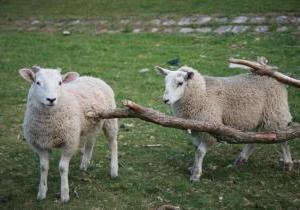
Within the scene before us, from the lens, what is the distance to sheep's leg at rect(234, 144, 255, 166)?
845 centimetres

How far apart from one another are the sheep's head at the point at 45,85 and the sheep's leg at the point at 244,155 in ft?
10.6

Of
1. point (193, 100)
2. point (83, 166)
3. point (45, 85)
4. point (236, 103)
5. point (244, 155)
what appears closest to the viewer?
point (45, 85)

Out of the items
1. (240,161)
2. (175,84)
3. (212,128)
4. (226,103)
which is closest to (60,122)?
(175,84)

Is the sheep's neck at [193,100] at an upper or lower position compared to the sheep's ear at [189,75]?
lower

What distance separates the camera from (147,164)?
8500mm

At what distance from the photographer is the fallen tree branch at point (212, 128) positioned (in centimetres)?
627

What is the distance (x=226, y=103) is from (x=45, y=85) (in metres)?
2.90

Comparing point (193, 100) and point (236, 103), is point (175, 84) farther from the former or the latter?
point (236, 103)

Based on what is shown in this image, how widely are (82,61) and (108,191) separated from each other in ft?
28.9

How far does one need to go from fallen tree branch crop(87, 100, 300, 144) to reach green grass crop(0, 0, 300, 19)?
14.3m

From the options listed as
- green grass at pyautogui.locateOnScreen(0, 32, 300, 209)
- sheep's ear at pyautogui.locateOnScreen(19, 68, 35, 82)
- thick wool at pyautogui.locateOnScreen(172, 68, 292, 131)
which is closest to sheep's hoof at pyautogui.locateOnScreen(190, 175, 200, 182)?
green grass at pyautogui.locateOnScreen(0, 32, 300, 209)

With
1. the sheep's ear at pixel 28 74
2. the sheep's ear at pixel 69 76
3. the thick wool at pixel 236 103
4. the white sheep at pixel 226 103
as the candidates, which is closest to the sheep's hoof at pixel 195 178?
the white sheep at pixel 226 103

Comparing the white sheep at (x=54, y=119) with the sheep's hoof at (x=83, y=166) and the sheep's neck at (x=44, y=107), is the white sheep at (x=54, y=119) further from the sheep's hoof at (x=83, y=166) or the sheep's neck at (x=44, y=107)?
the sheep's hoof at (x=83, y=166)

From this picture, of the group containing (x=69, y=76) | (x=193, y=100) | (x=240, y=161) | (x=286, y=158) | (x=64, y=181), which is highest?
(x=69, y=76)
